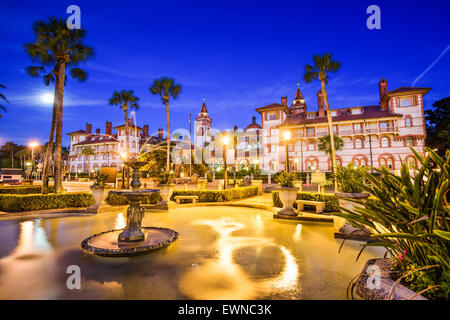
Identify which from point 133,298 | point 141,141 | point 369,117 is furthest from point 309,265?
point 141,141

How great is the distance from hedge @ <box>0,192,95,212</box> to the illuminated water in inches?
166

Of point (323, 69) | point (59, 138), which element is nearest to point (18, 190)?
point (59, 138)

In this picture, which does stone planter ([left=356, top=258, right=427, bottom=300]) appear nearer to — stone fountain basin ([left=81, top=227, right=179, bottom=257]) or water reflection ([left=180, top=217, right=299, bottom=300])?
water reflection ([left=180, top=217, right=299, bottom=300])

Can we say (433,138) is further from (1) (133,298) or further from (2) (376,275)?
(1) (133,298)

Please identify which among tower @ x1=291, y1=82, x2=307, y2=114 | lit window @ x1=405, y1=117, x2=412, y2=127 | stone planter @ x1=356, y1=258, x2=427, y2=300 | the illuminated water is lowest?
the illuminated water

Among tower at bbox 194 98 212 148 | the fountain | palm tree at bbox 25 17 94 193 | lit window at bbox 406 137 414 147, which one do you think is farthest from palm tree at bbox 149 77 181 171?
tower at bbox 194 98 212 148

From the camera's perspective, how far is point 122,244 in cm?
516

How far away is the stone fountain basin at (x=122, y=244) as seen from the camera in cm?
463

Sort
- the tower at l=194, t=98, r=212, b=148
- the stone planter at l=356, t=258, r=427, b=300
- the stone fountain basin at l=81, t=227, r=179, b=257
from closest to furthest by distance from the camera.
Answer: the stone planter at l=356, t=258, r=427, b=300, the stone fountain basin at l=81, t=227, r=179, b=257, the tower at l=194, t=98, r=212, b=148

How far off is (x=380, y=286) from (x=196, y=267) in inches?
115

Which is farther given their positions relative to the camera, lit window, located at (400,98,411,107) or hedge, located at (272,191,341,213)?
lit window, located at (400,98,411,107)

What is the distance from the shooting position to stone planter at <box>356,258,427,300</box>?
2.23m

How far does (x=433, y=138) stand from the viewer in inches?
1254

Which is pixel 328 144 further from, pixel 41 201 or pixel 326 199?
pixel 41 201
